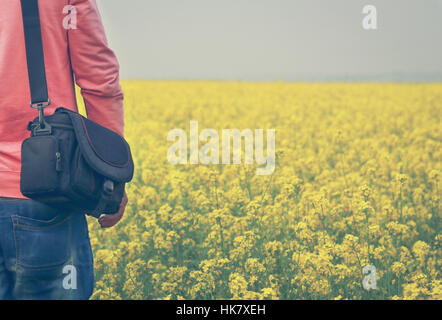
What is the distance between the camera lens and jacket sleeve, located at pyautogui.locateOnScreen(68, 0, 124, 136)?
1.74 m

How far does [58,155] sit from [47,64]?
14.0 inches

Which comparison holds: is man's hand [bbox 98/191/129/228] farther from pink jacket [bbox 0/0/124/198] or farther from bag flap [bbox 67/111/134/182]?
pink jacket [bbox 0/0/124/198]

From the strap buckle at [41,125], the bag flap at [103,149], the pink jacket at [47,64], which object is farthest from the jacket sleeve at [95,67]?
the strap buckle at [41,125]

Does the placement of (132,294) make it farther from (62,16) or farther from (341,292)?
(62,16)

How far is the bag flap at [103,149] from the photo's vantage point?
66.2 inches

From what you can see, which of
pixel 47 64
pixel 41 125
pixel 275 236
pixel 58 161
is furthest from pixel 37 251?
pixel 275 236

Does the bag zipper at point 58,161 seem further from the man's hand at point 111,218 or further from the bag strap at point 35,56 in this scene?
the man's hand at point 111,218

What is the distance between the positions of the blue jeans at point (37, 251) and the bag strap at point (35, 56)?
0.37 meters

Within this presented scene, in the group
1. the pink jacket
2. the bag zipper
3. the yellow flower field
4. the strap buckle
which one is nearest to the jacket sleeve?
the pink jacket

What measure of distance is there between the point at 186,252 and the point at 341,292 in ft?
4.26

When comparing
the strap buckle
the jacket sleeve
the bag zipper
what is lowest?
the bag zipper

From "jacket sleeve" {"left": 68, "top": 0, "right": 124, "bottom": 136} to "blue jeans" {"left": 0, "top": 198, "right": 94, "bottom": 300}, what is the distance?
0.46 m

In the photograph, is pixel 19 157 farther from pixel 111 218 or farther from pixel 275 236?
pixel 275 236

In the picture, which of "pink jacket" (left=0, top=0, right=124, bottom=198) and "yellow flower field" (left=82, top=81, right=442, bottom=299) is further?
"yellow flower field" (left=82, top=81, right=442, bottom=299)
